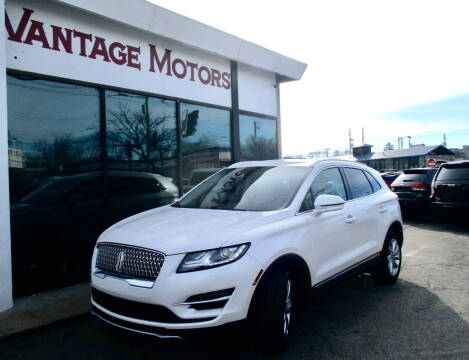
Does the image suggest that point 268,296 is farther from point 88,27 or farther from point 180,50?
point 180,50

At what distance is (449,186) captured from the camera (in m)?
9.97

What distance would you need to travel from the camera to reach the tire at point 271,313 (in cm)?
307

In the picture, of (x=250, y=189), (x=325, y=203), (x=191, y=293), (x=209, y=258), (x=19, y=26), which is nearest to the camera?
(x=191, y=293)

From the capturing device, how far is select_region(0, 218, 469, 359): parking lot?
11.2ft

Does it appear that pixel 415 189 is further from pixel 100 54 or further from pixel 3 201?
pixel 3 201

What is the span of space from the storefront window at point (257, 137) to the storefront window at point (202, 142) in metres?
0.52

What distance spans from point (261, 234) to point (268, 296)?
1.61 feet

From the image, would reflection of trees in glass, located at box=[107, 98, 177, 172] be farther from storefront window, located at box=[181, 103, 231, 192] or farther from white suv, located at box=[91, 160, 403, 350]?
white suv, located at box=[91, 160, 403, 350]

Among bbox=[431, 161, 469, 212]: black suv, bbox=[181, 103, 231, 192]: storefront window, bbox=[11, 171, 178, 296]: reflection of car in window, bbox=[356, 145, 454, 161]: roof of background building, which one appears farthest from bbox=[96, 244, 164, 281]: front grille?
bbox=[356, 145, 454, 161]: roof of background building

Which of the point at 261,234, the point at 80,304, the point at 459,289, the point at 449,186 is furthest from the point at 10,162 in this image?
the point at 449,186

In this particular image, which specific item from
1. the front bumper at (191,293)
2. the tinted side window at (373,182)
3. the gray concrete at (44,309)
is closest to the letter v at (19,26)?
the gray concrete at (44,309)

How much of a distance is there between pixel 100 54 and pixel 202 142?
9.26 ft

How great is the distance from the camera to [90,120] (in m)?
6.12

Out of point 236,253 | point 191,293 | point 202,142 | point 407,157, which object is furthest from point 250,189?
point 407,157
